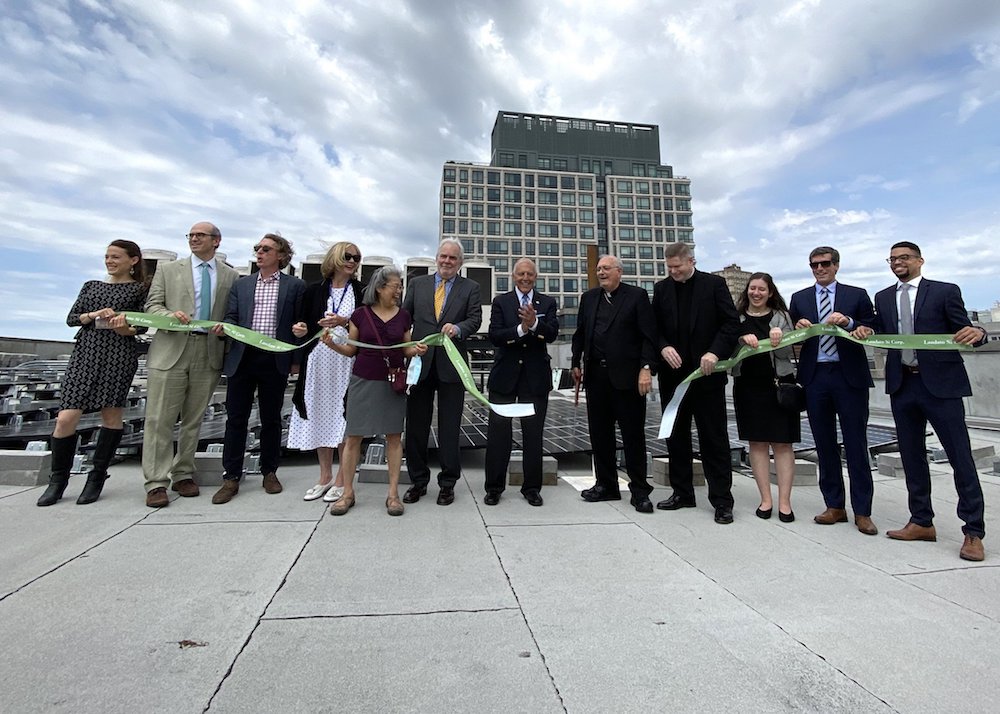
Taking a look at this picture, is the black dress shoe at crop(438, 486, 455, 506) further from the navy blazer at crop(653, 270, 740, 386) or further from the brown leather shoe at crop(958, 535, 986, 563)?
the brown leather shoe at crop(958, 535, 986, 563)

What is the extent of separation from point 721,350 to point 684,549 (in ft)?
4.92

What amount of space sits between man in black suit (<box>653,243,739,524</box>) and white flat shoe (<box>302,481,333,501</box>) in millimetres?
2570

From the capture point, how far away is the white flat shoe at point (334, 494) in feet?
11.2

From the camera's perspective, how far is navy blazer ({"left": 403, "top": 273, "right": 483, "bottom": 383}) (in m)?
3.53

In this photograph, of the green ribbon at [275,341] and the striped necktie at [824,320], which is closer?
the striped necktie at [824,320]

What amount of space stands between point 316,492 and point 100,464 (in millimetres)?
1547

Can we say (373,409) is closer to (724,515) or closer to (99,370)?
(99,370)

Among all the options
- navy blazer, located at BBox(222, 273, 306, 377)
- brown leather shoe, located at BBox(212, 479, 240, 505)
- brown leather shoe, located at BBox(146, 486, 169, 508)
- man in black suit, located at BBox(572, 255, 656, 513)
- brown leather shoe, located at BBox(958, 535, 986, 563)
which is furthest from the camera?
navy blazer, located at BBox(222, 273, 306, 377)

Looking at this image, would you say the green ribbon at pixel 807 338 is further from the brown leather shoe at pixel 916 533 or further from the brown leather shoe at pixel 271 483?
the brown leather shoe at pixel 271 483

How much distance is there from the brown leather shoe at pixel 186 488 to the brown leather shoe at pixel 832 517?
4536 millimetres

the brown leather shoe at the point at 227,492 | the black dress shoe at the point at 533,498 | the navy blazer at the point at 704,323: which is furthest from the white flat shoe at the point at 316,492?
the navy blazer at the point at 704,323

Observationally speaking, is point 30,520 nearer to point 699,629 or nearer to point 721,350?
point 699,629

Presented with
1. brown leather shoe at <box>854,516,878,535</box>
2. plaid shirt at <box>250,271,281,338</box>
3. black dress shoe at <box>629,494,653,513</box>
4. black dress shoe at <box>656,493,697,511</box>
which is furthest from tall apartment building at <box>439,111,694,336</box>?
brown leather shoe at <box>854,516,878,535</box>

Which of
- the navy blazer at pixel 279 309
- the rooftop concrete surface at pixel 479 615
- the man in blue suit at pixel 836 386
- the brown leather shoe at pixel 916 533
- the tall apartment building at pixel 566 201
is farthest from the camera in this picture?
the tall apartment building at pixel 566 201
